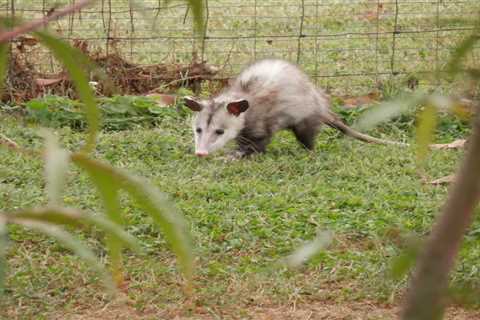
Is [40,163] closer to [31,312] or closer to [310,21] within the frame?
[31,312]

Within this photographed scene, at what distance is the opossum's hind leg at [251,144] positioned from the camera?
20.0 feet

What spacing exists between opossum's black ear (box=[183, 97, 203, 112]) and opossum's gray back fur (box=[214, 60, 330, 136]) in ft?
0.71

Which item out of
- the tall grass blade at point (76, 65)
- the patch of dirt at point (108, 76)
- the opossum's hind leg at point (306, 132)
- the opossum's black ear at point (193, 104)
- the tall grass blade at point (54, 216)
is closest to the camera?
the tall grass blade at point (54, 216)

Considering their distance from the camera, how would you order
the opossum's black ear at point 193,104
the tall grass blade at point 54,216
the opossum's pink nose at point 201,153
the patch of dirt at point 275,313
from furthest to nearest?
the opossum's black ear at point 193,104
the opossum's pink nose at point 201,153
the patch of dirt at point 275,313
the tall grass blade at point 54,216

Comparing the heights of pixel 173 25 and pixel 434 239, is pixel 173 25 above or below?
below

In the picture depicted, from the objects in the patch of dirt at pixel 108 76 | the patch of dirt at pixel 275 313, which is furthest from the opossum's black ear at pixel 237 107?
the patch of dirt at pixel 275 313

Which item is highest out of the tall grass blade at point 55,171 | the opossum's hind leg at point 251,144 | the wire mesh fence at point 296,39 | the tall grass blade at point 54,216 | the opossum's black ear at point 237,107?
the tall grass blade at point 55,171

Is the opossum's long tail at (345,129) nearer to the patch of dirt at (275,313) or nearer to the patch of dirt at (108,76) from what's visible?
the patch of dirt at (108,76)

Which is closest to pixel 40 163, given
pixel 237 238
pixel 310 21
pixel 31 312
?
pixel 237 238

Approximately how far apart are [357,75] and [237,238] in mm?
3977

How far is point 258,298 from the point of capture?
11.1 feet

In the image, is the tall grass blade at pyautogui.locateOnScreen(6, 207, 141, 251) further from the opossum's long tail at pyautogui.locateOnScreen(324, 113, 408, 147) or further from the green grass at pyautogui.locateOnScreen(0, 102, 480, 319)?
the opossum's long tail at pyautogui.locateOnScreen(324, 113, 408, 147)

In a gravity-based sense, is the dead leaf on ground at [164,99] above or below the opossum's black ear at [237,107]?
below

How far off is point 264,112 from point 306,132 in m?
0.41
